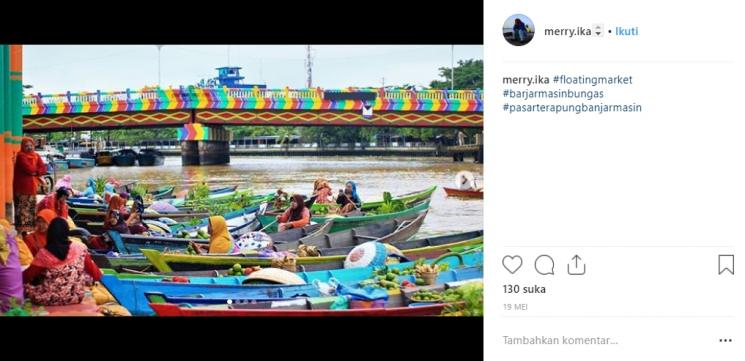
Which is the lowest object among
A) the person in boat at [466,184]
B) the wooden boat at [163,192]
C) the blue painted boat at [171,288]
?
the blue painted boat at [171,288]

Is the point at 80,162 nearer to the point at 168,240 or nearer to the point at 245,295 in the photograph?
the point at 168,240

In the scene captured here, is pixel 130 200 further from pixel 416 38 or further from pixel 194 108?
pixel 416 38

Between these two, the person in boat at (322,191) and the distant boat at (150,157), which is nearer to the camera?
the person in boat at (322,191)

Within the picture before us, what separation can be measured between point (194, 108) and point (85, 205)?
126 centimetres

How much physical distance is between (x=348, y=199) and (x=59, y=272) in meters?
2.57

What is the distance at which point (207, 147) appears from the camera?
7859 millimetres

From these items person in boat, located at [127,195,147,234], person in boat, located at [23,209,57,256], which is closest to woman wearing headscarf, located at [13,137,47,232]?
person in boat, located at [23,209,57,256]

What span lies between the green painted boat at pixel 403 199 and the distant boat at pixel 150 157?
4.34 feet

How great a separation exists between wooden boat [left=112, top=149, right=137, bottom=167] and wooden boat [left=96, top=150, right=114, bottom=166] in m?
0.03

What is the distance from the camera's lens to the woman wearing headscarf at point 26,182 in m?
6.83

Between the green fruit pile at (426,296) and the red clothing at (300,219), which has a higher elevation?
the red clothing at (300,219)

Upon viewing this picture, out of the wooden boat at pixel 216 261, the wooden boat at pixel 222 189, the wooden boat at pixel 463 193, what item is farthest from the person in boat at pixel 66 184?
the wooden boat at pixel 463 193
